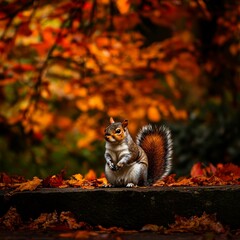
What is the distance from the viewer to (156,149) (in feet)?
15.3

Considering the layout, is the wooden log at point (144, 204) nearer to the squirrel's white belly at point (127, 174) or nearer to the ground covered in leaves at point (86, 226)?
the ground covered in leaves at point (86, 226)

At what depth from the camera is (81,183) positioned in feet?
15.8

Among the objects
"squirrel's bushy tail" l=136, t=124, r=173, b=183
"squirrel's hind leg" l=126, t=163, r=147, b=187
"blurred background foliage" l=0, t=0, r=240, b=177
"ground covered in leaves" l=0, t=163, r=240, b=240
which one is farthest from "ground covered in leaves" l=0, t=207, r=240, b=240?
"blurred background foliage" l=0, t=0, r=240, b=177

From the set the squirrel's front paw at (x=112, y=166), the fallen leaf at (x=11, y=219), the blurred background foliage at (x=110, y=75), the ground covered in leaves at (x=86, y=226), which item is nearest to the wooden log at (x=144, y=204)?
the ground covered in leaves at (x=86, y=226)

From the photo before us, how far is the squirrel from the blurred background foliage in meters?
3.50

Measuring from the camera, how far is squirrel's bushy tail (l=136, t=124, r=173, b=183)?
4.60m

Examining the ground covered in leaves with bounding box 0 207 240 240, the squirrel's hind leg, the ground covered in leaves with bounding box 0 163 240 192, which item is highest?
the squirrel's hind leg

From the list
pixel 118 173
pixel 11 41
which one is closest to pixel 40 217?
pixel 118 173

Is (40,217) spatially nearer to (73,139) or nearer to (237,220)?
(237,220)

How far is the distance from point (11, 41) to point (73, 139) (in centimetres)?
585

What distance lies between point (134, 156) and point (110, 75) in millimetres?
6659

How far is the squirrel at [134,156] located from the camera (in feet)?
13.6

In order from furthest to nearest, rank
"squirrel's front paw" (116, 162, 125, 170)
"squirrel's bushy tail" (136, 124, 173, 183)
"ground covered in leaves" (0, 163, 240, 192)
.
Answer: "squirrel's bushy tail" (136, 124, 173, 183) < "ground covered in leaves" (0, 163, 240, 192) < "squirrel's front paw" (116, 162, 125, 170)

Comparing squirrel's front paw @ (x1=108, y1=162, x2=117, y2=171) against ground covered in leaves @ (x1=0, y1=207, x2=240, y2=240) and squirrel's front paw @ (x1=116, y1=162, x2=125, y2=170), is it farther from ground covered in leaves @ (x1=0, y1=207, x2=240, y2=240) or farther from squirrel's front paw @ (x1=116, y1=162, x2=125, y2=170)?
ground covered in leaves @ (x1=0, y1=207, x2=240, y2=240)
